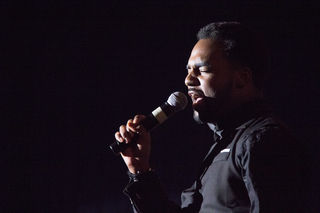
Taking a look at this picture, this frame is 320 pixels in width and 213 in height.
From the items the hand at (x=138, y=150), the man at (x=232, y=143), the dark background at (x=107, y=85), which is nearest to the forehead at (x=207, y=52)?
the man at (x=232, y=143)

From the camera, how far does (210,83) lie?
4.23ft

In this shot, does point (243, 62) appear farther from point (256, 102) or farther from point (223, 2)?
point (223, 2)

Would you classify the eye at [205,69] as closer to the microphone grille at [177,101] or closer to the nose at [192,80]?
the nose at [192,80]

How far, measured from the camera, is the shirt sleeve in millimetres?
818

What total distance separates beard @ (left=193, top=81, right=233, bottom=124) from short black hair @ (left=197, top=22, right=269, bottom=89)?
13cm

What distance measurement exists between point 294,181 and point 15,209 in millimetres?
2925

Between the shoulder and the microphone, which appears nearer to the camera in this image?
the shoulder

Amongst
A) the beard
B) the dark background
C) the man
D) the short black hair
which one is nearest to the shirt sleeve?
the man

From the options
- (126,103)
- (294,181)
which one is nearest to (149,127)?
(294,181)

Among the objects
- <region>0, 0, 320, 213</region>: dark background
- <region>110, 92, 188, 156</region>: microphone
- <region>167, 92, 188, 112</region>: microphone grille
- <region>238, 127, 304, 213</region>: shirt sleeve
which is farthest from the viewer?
<region>0, 0, 320, 213</region>: dark background

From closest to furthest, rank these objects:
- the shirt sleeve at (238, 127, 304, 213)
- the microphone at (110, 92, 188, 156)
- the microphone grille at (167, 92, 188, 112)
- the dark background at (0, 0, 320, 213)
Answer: the shirt sleeve at (238, 127, 304, 213) → the microphone at (110, 92, 188, 156) → the microphone grille at (167, 92, 188, 112) → the dark background at (0, 0, 320, 213)

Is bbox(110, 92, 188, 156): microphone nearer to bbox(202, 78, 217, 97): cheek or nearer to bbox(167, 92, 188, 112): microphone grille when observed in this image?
bbox(167, 92, 188, 112): microphone grille

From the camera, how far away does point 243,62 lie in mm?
Result: 1319

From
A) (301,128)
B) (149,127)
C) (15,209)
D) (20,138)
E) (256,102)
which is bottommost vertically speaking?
(301,128)
